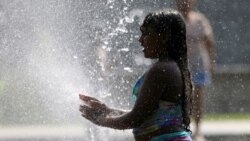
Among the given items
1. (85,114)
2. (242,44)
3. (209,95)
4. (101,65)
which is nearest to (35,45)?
(101,65)

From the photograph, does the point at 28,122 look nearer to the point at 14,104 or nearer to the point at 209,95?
the point at 14,104

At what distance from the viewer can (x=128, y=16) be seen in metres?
9.40

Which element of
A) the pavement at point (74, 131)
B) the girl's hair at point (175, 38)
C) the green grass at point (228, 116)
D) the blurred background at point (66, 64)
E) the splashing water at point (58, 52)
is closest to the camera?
the girl's hair at point (175, 38)

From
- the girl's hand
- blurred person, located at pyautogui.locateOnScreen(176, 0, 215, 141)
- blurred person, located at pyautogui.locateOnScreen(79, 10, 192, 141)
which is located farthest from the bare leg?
the girl's hand

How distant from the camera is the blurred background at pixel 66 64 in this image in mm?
7291

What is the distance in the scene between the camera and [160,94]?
163 inches

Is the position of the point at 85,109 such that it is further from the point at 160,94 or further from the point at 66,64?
the point at 66,64

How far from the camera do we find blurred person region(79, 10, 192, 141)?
4156 millimetres

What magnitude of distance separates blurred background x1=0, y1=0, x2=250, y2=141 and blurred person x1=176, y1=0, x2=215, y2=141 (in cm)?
68

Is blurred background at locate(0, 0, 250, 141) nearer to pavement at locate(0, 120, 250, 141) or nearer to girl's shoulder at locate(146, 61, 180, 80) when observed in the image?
pavement at locate(0, 120, 250, 141)

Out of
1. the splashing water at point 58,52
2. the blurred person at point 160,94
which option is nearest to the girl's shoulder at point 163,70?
→ the blurred person at point 160,94

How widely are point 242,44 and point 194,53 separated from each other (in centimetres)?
410

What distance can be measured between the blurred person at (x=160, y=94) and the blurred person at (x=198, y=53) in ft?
10.8

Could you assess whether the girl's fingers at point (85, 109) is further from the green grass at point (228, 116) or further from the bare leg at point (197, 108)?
the green grass at point (228, 116)
